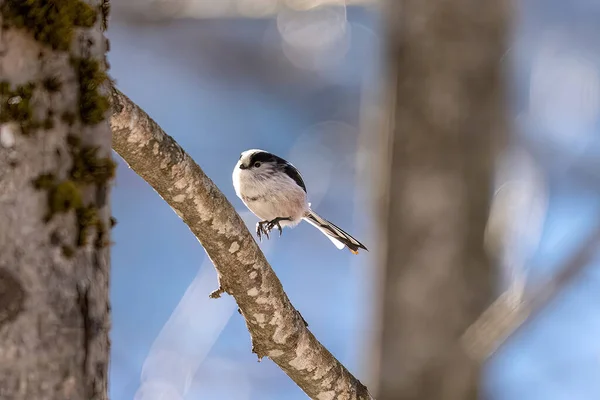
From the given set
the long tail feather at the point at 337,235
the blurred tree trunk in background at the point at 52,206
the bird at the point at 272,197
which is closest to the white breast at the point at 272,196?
the bird at the point at 272,197

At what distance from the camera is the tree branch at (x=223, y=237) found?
1.64 metres

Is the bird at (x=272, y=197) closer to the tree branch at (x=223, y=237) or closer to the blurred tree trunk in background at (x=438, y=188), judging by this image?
the blurred tree trunk in background at (x=438, y=188)

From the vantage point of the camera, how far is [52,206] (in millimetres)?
999

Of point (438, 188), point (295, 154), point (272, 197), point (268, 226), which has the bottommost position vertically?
point (268, 226)

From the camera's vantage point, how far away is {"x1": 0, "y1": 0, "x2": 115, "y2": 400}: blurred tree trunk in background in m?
0.94

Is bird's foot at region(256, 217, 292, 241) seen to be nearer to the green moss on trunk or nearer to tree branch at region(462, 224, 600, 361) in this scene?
tree branch at region(462, 224, 600, 361)

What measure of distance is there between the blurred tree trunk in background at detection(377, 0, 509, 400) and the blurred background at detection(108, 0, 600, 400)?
535 mm

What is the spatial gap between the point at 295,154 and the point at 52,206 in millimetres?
4726

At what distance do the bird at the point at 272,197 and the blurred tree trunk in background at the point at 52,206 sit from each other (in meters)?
1.97

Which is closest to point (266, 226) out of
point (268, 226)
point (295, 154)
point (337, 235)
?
point (268, 226)

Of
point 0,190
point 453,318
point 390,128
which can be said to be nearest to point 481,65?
point 390,128

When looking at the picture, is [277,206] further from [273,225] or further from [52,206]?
[52,206]

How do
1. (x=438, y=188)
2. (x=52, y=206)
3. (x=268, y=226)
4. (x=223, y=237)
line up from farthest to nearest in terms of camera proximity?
(x=438, y=188) → (x=268, y=226) → (x=223, y=237) → (x=52, y=206)

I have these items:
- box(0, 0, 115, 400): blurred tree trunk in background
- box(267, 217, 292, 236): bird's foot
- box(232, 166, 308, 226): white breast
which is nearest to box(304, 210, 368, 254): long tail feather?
box(232, 166, 308, 226): white breast
